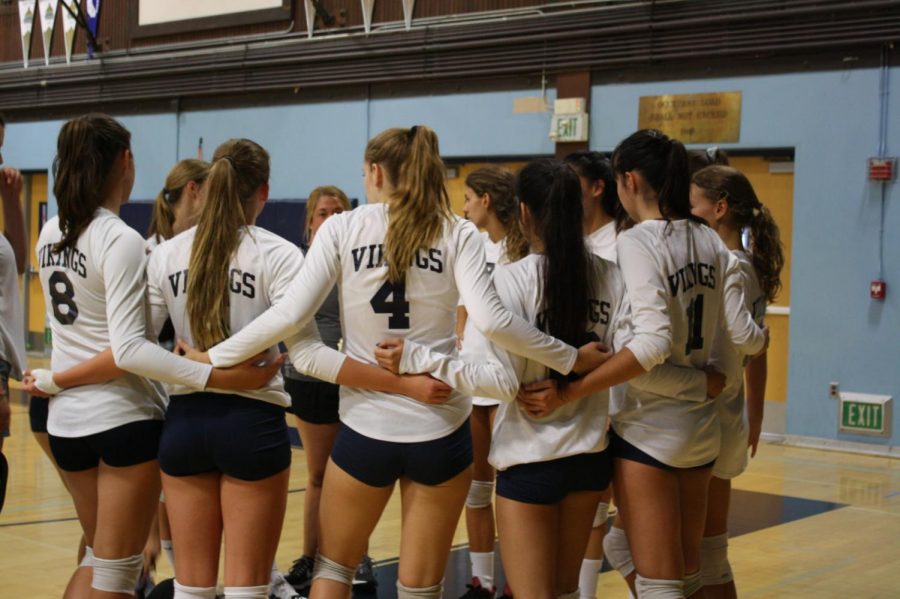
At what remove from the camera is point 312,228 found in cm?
491

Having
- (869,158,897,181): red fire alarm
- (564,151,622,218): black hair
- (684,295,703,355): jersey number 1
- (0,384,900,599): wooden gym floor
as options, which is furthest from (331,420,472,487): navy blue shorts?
(869,158,897,181): red fire alarm

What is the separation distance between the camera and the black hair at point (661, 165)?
3.04 meters

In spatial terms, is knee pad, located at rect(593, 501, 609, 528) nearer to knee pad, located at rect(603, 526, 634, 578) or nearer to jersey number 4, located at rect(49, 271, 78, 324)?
knee pad, located at rect(603, 526, 634, 578)

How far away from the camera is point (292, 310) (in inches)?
110

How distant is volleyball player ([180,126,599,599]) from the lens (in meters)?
2.81

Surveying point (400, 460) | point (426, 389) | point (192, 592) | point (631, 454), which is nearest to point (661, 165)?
point (631, 454)

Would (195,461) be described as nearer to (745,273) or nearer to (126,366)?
(126,366)

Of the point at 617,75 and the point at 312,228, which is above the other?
the point at 617,75

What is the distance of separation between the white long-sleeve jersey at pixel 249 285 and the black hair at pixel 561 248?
2.12ft

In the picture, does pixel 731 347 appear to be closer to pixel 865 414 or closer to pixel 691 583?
pixel 691 583

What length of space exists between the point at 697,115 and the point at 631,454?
679 centimetres

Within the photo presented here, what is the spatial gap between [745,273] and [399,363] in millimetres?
1429

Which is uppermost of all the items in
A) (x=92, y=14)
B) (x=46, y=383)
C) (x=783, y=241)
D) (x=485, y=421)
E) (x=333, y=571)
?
(x=92, y=14)

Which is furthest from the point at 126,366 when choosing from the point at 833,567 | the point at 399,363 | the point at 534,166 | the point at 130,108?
the point at 130,108
